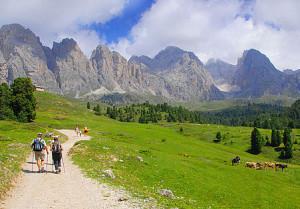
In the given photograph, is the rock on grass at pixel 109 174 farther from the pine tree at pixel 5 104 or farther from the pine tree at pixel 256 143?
the pine tree at pixel 256 143

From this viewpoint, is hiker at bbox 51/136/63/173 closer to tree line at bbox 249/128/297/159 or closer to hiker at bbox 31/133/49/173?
hiker at bbox 31/133/49/173

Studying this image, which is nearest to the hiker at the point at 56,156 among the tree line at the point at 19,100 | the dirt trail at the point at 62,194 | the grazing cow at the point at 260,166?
the dirt trail at the point at 62,194

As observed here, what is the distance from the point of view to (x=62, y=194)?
92.3 feet

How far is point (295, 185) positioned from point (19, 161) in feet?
A: 170

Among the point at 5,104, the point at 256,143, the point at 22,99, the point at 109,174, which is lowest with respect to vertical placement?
the point at 256,143

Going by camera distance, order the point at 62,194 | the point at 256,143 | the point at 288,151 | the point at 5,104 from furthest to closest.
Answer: the point at 256,143, the point at 288,151, the point at 5,104, the point at 62,194

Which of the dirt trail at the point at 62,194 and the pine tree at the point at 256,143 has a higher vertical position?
the dirt trail at the point at 62,194

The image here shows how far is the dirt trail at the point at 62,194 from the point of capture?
25016 mm

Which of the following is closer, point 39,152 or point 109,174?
point 109,174

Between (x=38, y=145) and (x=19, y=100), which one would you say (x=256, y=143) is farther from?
(x=38, y=145)

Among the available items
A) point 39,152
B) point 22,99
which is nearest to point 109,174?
point 39,152

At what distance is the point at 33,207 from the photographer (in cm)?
2441

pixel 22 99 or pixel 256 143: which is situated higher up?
pixel 22 99

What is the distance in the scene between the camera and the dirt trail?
25.0 meters
